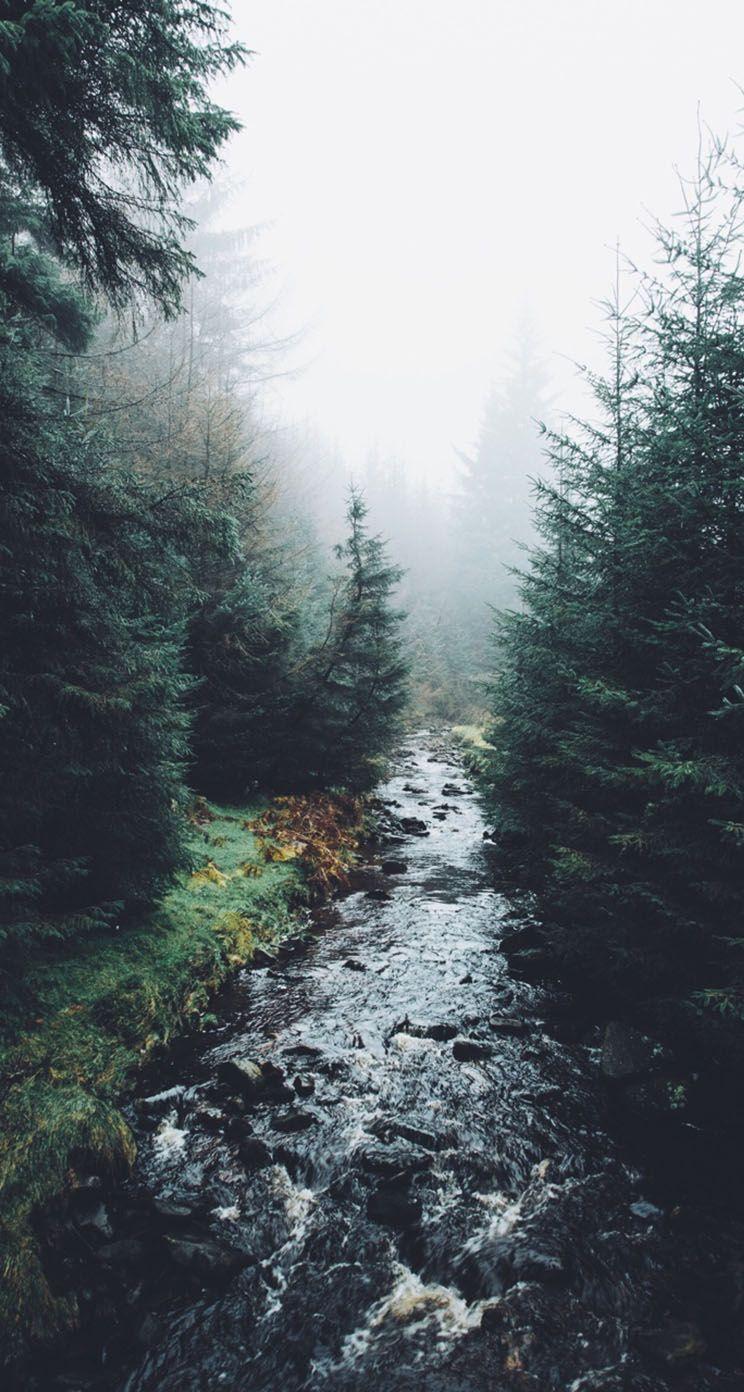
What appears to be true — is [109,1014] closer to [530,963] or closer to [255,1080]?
[255,1080]

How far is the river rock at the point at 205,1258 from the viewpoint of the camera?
3.24m

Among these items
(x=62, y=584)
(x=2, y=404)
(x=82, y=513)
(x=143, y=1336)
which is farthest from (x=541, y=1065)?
(x=2, y=404)

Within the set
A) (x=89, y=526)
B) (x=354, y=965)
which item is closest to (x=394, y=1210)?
(x=354, y=965)

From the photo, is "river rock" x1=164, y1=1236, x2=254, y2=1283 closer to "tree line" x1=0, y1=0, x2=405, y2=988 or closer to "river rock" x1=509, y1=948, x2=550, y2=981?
"tree line" x1=0, y1=0, x2=405, y2=988

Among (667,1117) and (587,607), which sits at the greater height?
(587,607)

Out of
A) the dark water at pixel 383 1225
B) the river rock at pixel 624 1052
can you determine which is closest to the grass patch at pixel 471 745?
the river rock at pixel 624 1052

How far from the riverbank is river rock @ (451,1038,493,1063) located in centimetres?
248

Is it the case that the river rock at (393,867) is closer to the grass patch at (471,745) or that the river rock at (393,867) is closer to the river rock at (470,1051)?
the river rock at (470,1051)

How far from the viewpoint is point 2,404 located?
4141 mm

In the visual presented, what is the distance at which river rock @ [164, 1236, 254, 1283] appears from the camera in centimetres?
324

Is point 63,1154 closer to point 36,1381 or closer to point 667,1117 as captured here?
point 36,1381

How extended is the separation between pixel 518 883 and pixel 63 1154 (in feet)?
25.8

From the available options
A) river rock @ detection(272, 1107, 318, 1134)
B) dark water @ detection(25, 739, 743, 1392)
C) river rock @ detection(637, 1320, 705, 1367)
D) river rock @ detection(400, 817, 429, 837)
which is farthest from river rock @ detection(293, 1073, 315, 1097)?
river rock @ detection(400, 817, 429, 837)

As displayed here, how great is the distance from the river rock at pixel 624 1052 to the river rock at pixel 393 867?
212 inches
